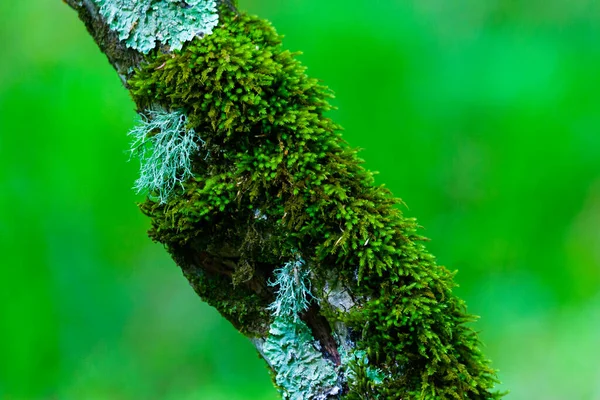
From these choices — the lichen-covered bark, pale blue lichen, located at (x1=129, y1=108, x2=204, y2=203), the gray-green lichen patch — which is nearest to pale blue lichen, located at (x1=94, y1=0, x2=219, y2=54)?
the lichen-covered bark

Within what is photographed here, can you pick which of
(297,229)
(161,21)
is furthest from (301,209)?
(161,21)

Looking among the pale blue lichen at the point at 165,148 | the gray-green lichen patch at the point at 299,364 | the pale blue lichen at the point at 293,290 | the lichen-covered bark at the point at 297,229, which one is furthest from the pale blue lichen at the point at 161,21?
the gray-green lichen patch at the point at 299,364

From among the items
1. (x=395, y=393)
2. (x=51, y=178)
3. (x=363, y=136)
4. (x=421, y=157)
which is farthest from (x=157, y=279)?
(x=395, y=393)

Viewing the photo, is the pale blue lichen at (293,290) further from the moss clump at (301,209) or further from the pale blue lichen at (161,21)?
the pale blue lichen at (161,21)

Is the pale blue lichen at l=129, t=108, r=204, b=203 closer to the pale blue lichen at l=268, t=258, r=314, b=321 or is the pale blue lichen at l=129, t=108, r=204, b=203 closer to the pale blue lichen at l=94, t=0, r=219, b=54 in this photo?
the pale blue lichen at l=94, t=0, r=219, b=54

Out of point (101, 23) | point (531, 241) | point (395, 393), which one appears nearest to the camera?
point (395, 393)

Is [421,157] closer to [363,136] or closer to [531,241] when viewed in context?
[363,136]
